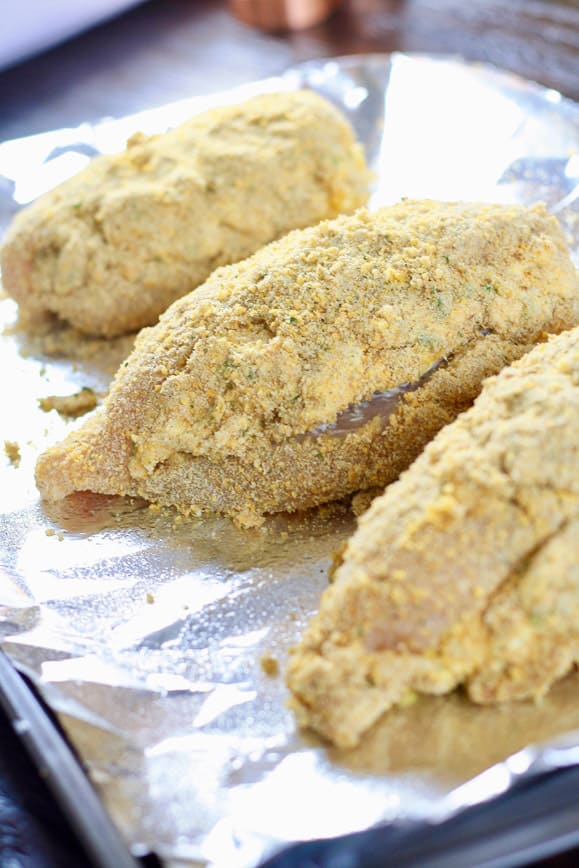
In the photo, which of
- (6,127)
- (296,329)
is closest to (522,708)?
(296,329)

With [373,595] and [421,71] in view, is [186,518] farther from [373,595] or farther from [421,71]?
[421,71]

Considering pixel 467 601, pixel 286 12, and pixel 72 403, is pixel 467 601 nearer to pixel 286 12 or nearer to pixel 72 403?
pixel 72 403

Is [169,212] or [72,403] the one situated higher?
[169,212]

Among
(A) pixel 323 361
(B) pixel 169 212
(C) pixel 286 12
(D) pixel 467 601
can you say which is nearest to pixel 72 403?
(B) pixel 169 212

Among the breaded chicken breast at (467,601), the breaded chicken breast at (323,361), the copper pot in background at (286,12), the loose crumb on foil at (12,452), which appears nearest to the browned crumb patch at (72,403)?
the loose crumb on foil at (12,452)

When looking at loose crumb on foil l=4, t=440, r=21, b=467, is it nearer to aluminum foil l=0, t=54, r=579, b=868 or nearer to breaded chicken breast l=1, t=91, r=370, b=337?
aluminum foil l=0, t=54, r=579, b=868

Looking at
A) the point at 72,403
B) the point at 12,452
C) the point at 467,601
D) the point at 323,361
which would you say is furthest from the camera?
the point at 72,403
